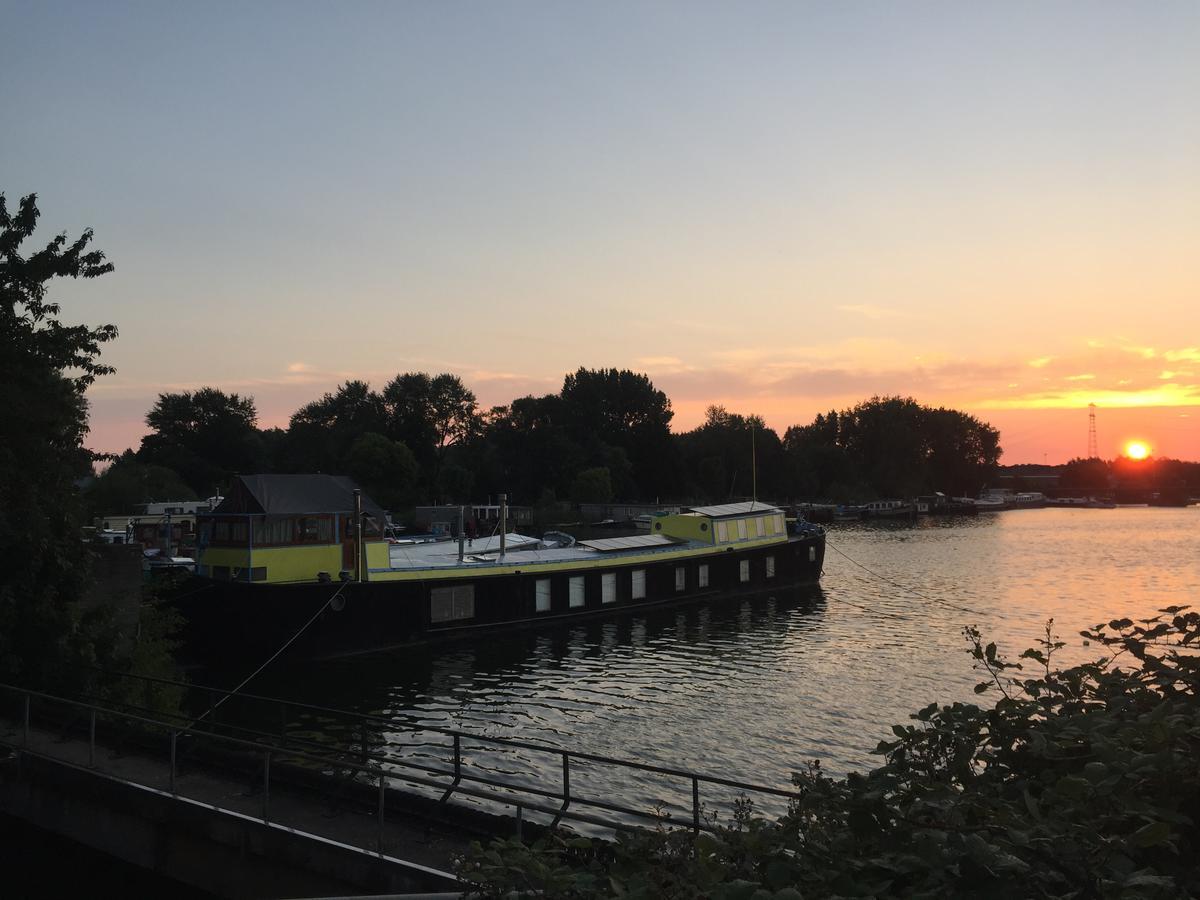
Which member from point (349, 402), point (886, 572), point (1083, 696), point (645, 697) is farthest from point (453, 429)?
point (1083, 696)

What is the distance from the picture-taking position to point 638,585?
48.2 meters

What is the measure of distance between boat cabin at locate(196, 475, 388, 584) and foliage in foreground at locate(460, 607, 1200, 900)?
3044 cm

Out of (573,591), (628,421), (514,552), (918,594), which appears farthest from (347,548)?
(628,421)

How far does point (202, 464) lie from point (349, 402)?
23.1 meters

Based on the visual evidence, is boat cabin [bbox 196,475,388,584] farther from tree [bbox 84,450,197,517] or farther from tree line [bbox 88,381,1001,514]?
tree line [bbox 88,381,1001,514]

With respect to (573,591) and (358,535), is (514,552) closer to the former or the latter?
(573,591)

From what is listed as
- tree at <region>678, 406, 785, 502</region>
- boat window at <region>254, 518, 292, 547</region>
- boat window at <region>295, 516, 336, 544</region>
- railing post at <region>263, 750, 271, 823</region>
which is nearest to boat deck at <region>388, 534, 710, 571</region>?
boat window at <region>295, 516, 336, 544</region>

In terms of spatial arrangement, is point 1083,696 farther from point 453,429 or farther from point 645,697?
point 453,429

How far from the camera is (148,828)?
13.9 meters

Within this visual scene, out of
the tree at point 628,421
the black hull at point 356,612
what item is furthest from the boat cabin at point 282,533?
the tree at point 628,421

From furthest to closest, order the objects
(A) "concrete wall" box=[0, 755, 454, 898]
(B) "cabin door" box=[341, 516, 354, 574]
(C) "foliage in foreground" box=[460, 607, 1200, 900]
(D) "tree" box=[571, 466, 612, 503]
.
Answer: (D) "tree" box=[571, 466, 612, 503], (B) "cabin door" box=[341, 516, 354, 574], (A) "concrete wall" box=[0, 755, 454, 898], (C) "foliage in foreground" box=[460, 607, 1200, 900]

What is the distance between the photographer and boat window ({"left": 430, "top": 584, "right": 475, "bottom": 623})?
38469 mm

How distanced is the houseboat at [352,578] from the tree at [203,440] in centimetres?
8675

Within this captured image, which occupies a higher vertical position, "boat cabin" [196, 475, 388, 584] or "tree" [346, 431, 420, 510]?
"tree" [346, 431, 420, 510]
